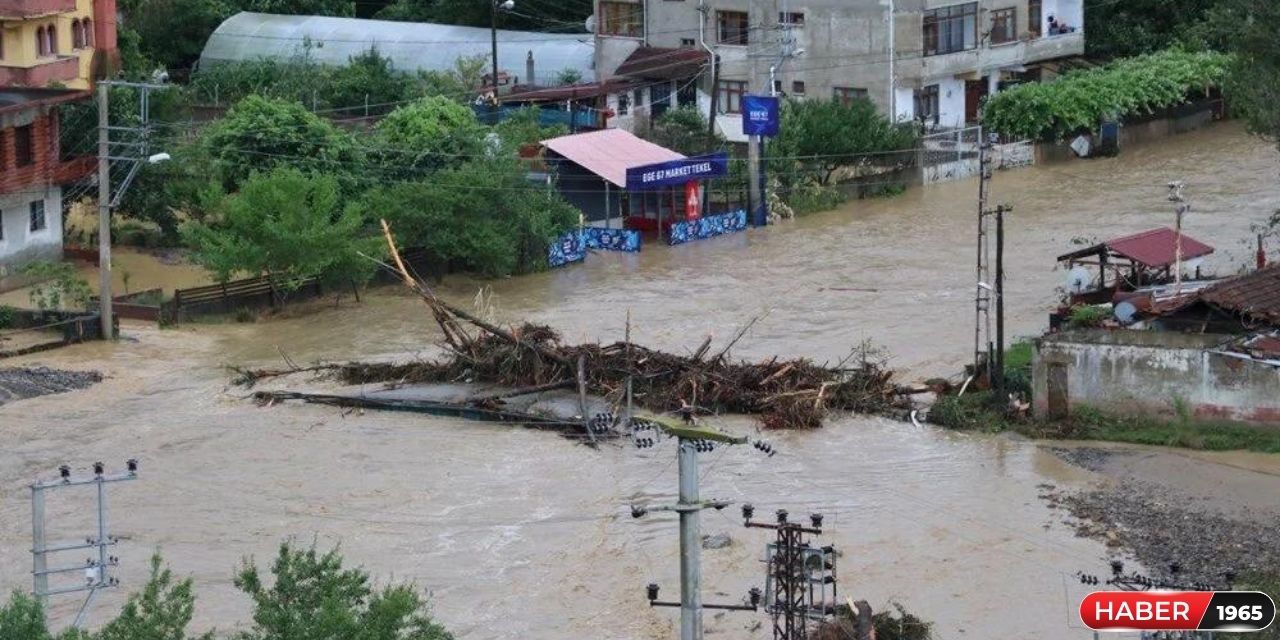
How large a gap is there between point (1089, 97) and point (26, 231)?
88.7ft

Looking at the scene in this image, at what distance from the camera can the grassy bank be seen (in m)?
31.5

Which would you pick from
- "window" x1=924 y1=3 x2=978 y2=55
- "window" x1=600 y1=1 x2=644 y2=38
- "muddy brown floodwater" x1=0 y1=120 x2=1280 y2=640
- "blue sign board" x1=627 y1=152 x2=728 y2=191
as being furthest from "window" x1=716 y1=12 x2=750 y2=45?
"muddy brown floodwater" x1=0 y1=120 x2=1280 y2=640

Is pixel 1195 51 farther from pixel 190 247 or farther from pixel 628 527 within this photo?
pixel 628 527

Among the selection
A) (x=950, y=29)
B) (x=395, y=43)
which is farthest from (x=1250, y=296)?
(x=395, y=43)

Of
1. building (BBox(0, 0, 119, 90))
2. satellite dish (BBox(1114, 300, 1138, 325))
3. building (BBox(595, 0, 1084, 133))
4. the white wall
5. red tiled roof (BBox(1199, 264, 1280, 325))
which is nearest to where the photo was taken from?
red tiled roof (BBox(1199, 264, 1280, 325))

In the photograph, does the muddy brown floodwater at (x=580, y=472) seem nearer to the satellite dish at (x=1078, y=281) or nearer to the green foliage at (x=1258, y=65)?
the satellite dish at (x=1078, y=281)

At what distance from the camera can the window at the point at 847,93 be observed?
59844 mm

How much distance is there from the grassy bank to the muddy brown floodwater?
0.39m

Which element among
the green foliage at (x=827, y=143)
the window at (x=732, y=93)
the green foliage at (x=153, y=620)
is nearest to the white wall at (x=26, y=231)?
the green foliage at (x=827, y=143)

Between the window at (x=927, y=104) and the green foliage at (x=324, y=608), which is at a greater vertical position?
the window at (x=927, y=104)

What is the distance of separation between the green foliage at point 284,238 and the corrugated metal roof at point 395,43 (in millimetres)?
20424

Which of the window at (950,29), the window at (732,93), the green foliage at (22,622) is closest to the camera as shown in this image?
the green foliage at (22,622)

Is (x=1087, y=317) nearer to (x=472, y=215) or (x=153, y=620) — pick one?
(x=472, y=215)

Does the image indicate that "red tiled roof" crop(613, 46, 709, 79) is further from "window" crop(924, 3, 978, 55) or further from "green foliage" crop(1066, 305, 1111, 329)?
"green foliage" crop(1066, 305, 1111, 329)
